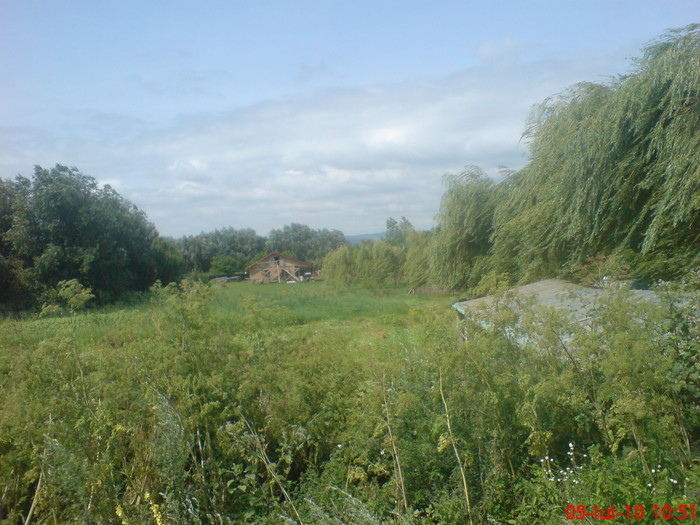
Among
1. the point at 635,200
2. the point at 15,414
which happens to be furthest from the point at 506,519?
the point at 635,200

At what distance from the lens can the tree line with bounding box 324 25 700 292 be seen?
719 cm

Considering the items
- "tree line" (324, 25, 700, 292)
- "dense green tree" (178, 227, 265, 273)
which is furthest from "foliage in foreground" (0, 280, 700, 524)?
"dense green tree" (178, 227, 265, 273)

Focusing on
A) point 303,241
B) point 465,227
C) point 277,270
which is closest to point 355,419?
point 465,227

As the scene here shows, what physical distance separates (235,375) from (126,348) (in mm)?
1215

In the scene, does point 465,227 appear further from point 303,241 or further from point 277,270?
point 303,241

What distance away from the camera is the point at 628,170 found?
8125 millimetres

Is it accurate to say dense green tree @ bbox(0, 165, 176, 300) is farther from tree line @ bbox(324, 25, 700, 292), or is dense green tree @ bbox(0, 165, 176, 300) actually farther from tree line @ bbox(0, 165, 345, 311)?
tree line @ bbox(324, 25, 700, 292)

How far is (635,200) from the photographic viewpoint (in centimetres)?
819

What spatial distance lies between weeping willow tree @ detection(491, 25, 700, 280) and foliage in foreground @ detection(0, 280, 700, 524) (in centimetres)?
432
